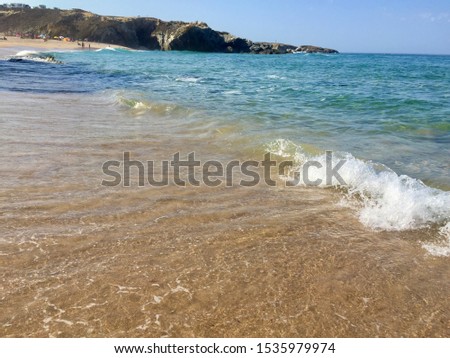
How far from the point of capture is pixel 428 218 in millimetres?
4809

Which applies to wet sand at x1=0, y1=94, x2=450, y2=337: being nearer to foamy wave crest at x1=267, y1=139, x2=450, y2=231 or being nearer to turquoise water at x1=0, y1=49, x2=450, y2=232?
foamy wave crest at x1=267, y1=139, x2=450, y2=231

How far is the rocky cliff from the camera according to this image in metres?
95.9

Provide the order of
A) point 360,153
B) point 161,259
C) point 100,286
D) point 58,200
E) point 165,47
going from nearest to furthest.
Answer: point 100,286 → point 161,259 → point 58,200 → point 360,153 → point 165,47

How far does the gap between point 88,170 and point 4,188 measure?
4.21 feet

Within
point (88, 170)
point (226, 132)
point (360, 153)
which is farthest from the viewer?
point (226, 132)

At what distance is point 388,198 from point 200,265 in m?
3.10

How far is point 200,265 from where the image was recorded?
140 inches

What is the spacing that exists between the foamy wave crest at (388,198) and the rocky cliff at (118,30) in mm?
95080

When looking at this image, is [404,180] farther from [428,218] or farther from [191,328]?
[191,328]

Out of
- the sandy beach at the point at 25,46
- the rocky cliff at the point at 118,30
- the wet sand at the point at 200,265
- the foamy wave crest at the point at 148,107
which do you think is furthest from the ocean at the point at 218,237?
the rocky cliff at the point at 118,30

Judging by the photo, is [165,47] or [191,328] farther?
[165,47]

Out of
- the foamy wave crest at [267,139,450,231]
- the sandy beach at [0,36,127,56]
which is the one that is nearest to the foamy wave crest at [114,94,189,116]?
the foamy wave crest at [267,139,450,231]

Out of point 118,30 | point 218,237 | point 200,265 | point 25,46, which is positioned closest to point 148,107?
point 218,237
